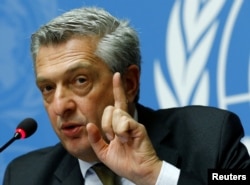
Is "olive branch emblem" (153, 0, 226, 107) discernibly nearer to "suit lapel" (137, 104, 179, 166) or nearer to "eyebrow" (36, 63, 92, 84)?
"suit lapel" (137, 104, 179, 166)

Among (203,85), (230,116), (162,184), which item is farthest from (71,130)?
(203,85)

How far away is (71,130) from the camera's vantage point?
1759 millimetres

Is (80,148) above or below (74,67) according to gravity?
below

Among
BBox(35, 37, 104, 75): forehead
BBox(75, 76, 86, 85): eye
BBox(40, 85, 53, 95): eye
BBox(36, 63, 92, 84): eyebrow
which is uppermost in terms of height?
BBox(35, 37, 104, 75): forehead

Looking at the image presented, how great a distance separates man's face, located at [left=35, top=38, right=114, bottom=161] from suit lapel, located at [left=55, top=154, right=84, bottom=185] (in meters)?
0.10

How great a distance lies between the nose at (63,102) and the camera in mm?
1736

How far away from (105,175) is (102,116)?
235 mm

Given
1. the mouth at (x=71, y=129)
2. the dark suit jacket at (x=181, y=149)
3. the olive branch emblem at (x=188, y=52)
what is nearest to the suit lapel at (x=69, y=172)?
the dark suit jacket at (x=181, y=149)

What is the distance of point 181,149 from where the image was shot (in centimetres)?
187

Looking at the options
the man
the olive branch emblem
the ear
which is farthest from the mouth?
the olive branch emblem

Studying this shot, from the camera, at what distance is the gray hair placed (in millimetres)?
1821

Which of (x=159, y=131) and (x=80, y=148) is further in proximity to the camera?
(x=159, y=131)

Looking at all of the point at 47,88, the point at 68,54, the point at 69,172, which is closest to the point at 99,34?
the point at 68,54

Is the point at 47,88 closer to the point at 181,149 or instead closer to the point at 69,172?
the point at 69,172
